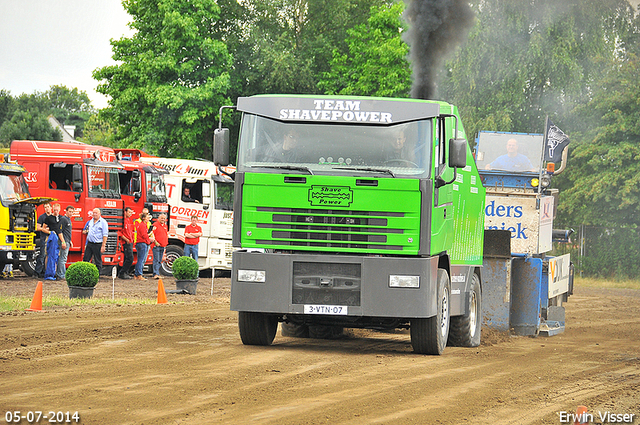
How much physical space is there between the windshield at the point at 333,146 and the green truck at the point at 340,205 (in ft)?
0.04

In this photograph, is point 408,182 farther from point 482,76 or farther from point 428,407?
point 482,76

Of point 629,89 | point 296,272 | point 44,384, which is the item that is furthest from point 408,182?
point 629,89

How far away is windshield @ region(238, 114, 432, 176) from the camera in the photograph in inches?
444

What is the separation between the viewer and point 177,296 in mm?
20906

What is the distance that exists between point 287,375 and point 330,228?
227 centimetres

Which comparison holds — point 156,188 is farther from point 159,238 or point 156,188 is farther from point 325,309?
point 325,309

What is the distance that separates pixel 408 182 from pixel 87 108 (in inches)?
4625

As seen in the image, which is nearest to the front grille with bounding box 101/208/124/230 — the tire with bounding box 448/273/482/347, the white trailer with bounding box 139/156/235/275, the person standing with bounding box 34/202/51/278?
the person standing with bounding box 34/202/51/278

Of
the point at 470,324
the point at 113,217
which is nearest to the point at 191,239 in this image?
the point at 113,217

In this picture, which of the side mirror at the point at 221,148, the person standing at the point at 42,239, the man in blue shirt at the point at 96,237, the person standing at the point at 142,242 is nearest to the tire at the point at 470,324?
the side mirror at the point at 221,148

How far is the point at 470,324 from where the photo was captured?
13.7 metres

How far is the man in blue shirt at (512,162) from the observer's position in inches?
760

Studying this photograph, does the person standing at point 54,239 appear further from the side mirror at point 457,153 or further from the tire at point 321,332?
the side mirror at point 457,153

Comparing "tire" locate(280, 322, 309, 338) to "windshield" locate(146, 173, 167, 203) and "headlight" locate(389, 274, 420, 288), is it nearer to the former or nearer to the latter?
"headlight" locate(389, 274, 420, 288)
